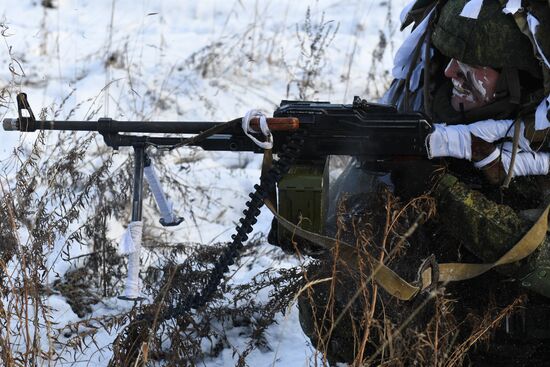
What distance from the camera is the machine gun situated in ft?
10.5

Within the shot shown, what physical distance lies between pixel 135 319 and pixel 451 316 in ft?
4.13

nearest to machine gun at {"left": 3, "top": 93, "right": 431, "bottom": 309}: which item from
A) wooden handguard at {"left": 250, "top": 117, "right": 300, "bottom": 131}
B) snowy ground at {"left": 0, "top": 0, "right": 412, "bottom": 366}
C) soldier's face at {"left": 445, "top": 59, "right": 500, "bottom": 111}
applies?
wooden handguard at {"left": 250, "top": 117, "right": 300, "bottom": 131}

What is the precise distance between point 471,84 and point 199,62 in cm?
397

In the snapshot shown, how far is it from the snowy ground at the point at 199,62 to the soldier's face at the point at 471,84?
2.20 meters

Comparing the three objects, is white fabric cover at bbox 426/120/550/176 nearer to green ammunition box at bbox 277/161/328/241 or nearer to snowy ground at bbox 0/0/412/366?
green ammunition box at bbox 277/161/328/241

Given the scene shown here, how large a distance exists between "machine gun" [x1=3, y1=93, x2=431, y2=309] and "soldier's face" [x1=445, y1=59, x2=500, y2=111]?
286mm

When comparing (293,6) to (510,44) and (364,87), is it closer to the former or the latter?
(364,87)

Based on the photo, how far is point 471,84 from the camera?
3.37 meters

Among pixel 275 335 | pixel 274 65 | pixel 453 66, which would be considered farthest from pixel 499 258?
pixel 274 65

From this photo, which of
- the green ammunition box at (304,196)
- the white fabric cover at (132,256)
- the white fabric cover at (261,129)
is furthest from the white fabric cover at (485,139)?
the white fabric cover at (132,256)

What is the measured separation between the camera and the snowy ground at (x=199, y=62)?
19.2 feet

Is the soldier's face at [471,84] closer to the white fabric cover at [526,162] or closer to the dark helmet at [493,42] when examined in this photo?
the dark helmet at [493,42]

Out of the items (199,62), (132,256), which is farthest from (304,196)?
(199,62)

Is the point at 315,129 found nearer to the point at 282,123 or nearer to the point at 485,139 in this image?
the point at 282,123
